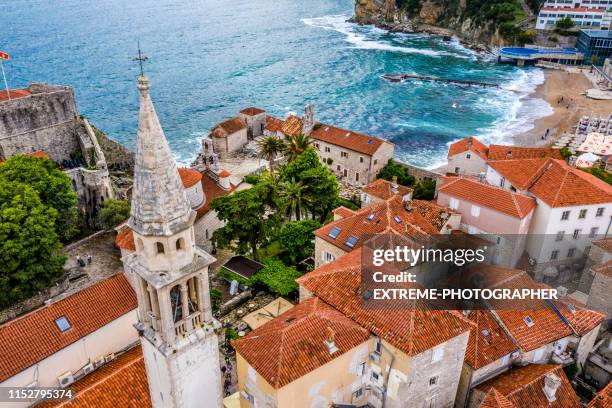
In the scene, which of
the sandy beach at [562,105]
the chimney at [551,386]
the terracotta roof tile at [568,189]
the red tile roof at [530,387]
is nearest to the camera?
the chimney at [551,386]

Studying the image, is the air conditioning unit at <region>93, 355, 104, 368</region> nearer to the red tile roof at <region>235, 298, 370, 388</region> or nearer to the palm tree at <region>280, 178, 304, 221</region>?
the red tile roof at <region>235, 298, 370, 388</region>

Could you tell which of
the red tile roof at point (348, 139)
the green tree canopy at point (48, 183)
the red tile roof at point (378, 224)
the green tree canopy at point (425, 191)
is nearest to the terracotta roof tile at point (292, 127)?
the red tile roof at point (348, 139)

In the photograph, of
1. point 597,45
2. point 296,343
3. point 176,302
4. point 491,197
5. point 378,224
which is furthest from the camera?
point 597,45

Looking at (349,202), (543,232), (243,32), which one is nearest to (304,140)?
(349,202)

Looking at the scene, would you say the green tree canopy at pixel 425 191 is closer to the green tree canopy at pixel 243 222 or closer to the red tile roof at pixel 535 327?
the green tree canopy at pixel 243 222

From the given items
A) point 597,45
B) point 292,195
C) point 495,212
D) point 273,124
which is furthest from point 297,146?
point 597,45

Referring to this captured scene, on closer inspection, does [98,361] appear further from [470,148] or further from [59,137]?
[470,148]

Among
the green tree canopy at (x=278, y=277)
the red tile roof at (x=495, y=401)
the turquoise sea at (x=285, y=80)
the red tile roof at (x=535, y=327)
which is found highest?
the red tile roof at (x=535, y=327)

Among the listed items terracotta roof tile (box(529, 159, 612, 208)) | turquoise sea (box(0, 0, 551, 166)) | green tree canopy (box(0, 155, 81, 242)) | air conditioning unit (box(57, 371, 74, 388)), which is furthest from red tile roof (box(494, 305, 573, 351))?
turquoise sea (box(0, 0, 551, 166))
